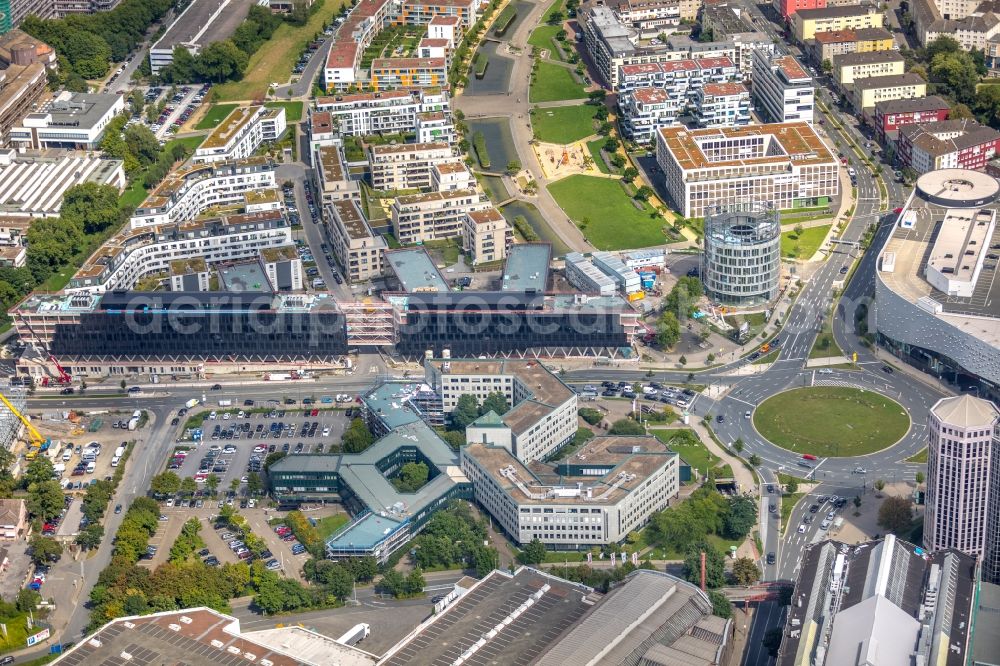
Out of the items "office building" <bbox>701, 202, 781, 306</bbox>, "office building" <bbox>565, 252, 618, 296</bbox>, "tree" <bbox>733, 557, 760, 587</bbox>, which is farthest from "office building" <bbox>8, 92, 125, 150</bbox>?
"tree" <bbox>733, 557, 760, 587</bbox>

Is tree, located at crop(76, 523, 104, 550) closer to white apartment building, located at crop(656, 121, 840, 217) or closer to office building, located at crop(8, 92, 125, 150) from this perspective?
white apartment building, located at crop(656, 121, 840, 217)

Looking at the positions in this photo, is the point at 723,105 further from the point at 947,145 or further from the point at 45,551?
the point at 45,551

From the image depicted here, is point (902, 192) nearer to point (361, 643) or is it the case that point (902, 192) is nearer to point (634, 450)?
point (634, 450)

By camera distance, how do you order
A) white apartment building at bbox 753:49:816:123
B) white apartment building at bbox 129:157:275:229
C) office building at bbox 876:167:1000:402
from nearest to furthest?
office building at bbox 876:167:1000:402
white apartment building at bbox 129:157:275:229
white apartment building at bbox 753:49:816:123

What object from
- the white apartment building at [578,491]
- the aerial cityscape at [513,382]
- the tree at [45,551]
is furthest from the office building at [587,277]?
the tree at [45,551]

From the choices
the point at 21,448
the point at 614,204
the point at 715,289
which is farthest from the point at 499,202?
the point at 21,448

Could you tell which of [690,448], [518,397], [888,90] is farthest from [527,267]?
[888,90]

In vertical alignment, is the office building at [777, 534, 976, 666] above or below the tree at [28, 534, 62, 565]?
above
